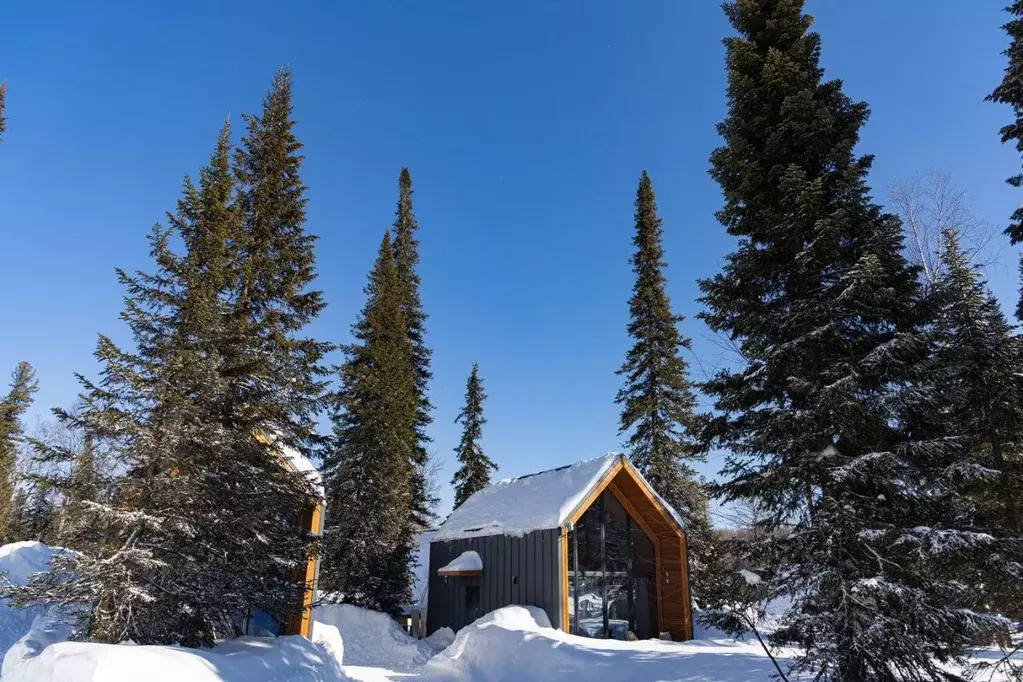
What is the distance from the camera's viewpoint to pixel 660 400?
2316cm

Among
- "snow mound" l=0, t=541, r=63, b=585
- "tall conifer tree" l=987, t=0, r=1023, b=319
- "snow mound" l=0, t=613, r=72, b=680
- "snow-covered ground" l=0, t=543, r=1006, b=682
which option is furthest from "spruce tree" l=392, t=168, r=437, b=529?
"tall conifer tree" l=987, t=0, r=1023, b=319

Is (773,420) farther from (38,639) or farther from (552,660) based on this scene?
(38,639)

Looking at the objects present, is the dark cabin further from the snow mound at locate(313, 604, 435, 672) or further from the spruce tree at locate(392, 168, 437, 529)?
the spruce tree at locate(392, 168, 437, 529)

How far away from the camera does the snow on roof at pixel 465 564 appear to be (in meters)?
17.0

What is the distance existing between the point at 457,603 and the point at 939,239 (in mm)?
17123

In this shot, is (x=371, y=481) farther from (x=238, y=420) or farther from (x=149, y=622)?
(x=149, y=622)

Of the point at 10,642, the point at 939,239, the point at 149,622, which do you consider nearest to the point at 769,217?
the point at 939,239

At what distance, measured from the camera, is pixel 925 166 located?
534 inches

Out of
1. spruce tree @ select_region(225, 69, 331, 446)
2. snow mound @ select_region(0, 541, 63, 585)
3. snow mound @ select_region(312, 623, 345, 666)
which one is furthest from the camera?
snow mound @ select_region(0, 541, 63, 585)

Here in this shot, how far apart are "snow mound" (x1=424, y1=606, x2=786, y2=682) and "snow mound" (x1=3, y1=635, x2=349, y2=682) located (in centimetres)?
433

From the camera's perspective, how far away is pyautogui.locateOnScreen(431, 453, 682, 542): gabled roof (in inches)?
619

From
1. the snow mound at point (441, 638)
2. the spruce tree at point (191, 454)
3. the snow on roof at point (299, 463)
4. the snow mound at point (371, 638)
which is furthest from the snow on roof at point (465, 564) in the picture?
the snow on roof at point (299, 463)

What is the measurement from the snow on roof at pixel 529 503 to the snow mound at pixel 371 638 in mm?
3554

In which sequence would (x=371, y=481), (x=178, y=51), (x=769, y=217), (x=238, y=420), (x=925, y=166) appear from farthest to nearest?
(x=371, y=481) < (x=925, y=166) < (x=178, y=51) < (x=238, y=420) < (x=769, y=217)
